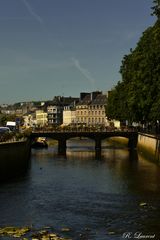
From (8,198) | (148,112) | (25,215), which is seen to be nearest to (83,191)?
(8,198)

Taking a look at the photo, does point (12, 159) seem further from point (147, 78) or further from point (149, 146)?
point (149, 146)

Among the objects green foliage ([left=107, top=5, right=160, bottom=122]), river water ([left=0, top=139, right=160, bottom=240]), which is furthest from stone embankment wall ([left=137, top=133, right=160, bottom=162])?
river water ([left=0, top=139, right=160, bottom=240])

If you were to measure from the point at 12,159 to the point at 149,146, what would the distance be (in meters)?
38.4

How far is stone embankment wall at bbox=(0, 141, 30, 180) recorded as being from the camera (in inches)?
2876

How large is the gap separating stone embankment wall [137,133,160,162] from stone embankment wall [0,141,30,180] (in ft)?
75.1

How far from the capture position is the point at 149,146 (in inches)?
4370

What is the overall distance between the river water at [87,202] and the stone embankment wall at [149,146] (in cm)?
1201

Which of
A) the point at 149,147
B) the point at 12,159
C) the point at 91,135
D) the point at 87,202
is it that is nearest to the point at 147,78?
the point at 12,159

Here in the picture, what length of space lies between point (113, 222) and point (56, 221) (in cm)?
457

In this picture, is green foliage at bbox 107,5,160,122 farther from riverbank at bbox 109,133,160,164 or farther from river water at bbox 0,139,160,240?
river water at bbox 0,139,160,240

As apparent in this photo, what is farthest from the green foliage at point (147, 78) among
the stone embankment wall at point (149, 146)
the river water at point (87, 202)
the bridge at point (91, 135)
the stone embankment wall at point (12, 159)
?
the bridge at point (91, 135)

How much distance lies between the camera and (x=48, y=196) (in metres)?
59.2

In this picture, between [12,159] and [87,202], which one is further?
[12,159]

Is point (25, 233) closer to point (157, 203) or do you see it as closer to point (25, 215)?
point (25, 215)
